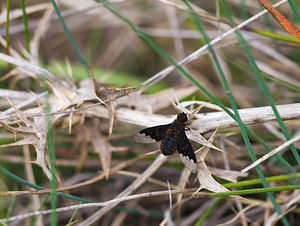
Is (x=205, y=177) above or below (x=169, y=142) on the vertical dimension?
below

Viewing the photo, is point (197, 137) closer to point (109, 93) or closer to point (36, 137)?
point (109, 93)

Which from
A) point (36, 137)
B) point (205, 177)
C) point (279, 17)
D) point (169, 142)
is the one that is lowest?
point (205, 177)

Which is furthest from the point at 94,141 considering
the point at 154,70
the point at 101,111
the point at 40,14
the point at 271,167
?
the point at 40,14

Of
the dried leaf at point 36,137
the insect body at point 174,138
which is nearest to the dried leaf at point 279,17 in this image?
the insect body at point 174,138

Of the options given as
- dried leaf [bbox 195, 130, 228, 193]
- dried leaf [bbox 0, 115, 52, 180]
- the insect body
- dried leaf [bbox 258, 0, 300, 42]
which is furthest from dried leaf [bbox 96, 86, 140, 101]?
dried leaf [bbox 258, 0, 300, 42]

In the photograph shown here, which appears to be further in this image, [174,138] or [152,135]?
[152,135]

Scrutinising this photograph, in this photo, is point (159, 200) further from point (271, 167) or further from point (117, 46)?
point (117, 46)

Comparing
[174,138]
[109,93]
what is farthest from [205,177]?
[109,93]
